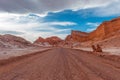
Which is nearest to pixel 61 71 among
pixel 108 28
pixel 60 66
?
pixel 60 66

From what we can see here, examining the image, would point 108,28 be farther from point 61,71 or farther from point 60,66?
point 61,71

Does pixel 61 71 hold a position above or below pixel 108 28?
below

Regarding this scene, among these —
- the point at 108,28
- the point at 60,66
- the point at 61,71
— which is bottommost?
the point at 61,71

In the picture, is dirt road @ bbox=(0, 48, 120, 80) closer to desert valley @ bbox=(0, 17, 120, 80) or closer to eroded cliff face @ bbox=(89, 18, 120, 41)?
desert valley @ bbox=(0, 17, 120, 80)

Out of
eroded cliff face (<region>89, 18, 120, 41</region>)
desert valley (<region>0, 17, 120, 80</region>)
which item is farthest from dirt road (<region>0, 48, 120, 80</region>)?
eroded cliff face (<region>89, 18, 120, 41</region>)

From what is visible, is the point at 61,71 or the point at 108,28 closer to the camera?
the point at 61,71

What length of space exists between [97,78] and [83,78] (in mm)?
699

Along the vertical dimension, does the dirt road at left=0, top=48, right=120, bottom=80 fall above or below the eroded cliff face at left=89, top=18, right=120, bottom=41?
below

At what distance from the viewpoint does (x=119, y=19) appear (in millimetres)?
116250

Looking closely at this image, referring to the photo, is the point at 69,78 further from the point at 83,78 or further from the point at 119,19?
the point at 119,19

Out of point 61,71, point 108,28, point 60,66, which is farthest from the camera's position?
point 108,28

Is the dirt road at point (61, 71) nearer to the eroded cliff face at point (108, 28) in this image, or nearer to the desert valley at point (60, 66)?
the desert valley at point (60, 66)

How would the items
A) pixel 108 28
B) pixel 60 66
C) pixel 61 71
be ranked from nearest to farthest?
pixel 61 71 → pixel 60 66 → pixel 108 28

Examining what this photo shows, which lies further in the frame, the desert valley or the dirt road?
the desert valley
